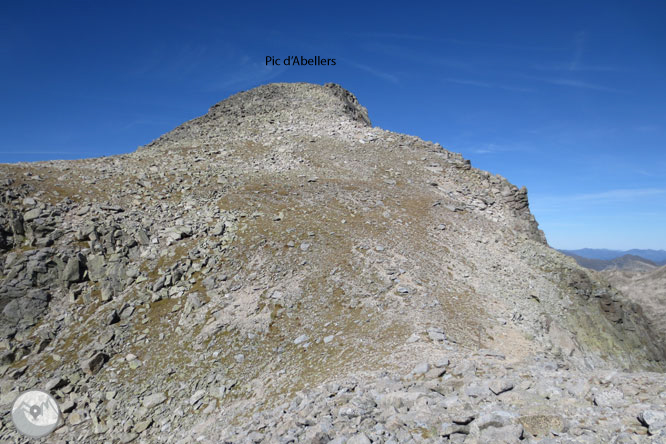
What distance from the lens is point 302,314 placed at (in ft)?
51.0

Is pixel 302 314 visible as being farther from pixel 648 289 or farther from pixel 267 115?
pixel 648 289

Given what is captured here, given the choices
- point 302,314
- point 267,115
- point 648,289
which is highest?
point 267,115

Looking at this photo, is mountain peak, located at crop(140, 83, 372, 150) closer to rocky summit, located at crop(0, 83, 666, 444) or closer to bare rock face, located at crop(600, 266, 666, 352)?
rocky summit, located at crop(0, 83, 666, 444)

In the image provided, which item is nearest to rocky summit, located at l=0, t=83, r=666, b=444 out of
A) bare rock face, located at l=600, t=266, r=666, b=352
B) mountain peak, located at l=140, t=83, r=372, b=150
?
mountain peak, located at l=140, t=83, r=372, b=150

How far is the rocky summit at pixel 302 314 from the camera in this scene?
8383 mm

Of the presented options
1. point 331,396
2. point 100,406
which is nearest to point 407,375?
point 331,396

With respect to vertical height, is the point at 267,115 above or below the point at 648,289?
above

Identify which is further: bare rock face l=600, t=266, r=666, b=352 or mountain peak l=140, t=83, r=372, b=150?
bare rock face l=600, t=266, r=666, b=352

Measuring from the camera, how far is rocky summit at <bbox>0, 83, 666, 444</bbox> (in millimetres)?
8383

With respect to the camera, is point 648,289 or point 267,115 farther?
point 648,289

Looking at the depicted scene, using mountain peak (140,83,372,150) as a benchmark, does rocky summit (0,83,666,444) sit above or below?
below

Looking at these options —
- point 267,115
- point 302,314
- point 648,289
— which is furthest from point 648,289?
point 267,115

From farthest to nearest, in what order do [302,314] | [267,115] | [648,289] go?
[648,289]
[267,115]
[302,314]

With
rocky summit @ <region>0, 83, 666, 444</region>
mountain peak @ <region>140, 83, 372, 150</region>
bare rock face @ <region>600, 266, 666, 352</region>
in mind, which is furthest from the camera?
bare rock face @ <region>600, 266, 666, 352</region>
